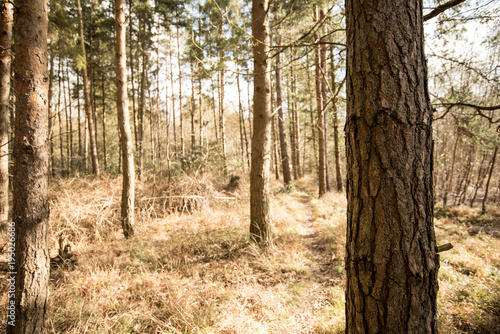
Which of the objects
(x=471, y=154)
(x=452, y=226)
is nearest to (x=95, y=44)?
(x=452, y=226)

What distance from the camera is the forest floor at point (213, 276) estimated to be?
2615mm

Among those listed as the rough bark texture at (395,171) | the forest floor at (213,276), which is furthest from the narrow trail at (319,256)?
the rough bark texture at (395,171)

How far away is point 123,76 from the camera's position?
207 inches

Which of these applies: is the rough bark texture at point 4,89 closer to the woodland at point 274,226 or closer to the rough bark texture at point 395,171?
the woodland at point 274,226

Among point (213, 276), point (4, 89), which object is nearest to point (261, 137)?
point (213, 276)

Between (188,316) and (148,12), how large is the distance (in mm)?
14446

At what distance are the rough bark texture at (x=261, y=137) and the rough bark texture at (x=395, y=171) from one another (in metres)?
3.24

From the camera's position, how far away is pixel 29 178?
2.39 m

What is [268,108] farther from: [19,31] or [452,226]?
[452,226]

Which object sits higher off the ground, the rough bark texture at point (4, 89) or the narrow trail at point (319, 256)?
the rough bark texture at point (4, 89)

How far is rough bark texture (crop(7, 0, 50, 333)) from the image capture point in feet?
7.72

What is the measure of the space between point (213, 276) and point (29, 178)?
9.21 ft

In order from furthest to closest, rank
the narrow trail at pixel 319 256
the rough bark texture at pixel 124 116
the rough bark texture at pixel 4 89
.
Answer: the rough bark texture at pixel 124 116
the rough bark texture at pixel 4 89
the narrow trail at pixel 319 256

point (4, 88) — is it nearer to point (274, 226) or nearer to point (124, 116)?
point (124, 116)
